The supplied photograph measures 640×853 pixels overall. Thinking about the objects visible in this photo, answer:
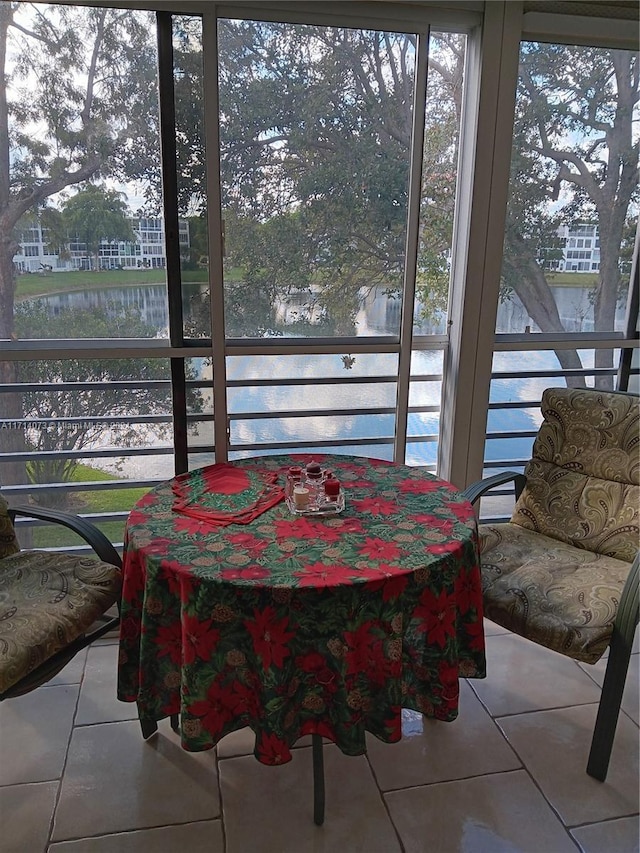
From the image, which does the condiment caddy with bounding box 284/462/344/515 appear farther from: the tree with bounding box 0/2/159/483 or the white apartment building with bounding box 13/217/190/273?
the tree with bounding box 0/2/159/483

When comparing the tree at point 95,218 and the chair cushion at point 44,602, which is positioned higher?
the tree at point 95,218

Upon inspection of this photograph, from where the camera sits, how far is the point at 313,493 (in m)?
1.84

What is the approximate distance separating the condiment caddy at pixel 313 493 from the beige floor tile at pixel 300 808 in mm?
726

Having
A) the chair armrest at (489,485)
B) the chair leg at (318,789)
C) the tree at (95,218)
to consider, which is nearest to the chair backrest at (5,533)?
the tree at (95,218)

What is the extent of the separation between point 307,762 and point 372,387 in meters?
1.39

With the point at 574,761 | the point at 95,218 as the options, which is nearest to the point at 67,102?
the point at 95,218

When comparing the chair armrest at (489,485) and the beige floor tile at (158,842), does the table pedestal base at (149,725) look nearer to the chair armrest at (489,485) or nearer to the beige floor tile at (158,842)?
the beige floor tile at (158,842)

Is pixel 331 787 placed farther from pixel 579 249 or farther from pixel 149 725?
pixel 579 249

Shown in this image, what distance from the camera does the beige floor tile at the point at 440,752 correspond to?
5.83 feet

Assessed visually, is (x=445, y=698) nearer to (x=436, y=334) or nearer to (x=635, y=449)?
(x=635, y=449)

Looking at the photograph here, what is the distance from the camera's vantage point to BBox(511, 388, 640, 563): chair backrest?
214cm

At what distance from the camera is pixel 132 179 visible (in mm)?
2188

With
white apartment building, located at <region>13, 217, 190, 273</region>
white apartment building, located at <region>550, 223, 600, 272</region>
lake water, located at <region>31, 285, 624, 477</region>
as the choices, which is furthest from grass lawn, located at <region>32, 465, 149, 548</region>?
white apartment building, located at <region>550, 223, 600, 272</region>

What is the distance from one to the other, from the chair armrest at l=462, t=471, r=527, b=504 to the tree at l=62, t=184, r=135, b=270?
150cm
